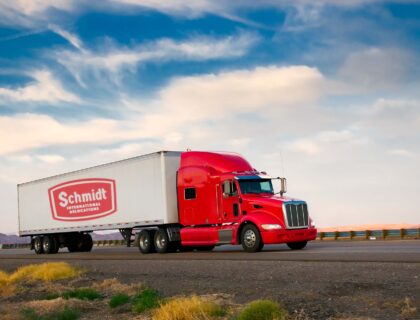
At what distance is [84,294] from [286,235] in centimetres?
961

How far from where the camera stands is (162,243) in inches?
1033

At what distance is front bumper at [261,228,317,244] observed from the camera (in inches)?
852

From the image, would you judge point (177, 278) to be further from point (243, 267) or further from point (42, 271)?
point (42, 271)

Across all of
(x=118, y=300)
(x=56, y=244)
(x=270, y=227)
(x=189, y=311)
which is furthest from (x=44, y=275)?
(x=56, y=244)

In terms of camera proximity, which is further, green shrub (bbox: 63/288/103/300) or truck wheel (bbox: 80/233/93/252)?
truck wheel (bbox: 80/233/93/252)

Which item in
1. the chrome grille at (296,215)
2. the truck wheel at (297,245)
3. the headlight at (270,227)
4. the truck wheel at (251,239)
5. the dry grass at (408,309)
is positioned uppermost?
the chrome grille at (296,215)

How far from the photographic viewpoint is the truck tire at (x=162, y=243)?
2602 cm

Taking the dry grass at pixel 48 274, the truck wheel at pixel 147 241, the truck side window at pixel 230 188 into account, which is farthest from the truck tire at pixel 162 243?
the dry grass at pixel 48 274

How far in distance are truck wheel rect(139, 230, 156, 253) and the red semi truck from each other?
0.05 meters

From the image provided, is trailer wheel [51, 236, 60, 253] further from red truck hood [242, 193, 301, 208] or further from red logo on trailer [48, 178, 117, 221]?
red truck hood [242, 193, 301, 208]

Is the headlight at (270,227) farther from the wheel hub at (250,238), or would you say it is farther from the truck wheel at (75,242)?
the truck wheel at (75,242)

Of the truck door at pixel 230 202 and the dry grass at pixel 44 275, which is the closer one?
the dry grass at pixel 44 275

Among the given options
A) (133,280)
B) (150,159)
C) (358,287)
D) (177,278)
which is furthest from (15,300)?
→ (150,159)

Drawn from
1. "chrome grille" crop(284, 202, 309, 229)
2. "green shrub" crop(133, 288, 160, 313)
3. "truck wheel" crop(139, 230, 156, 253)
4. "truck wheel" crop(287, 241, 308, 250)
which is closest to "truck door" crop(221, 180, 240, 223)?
"chrome grille" crop(284, 202, 309, 229)
